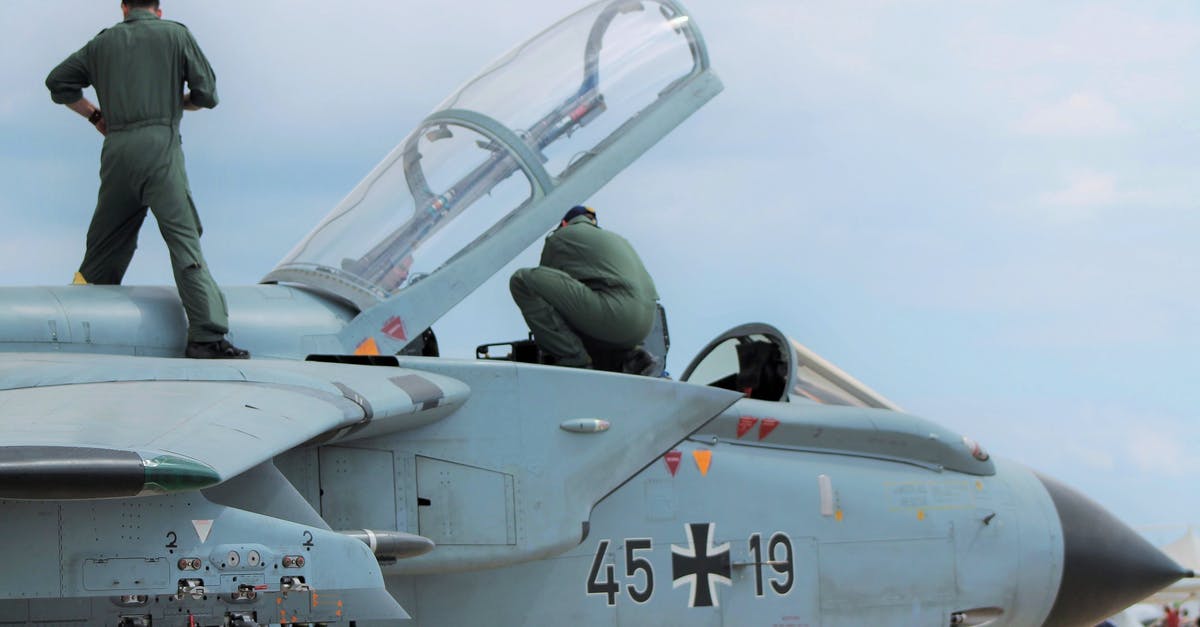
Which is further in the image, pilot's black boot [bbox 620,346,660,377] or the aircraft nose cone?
the aircraft nose cone

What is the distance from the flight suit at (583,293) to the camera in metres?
7.33

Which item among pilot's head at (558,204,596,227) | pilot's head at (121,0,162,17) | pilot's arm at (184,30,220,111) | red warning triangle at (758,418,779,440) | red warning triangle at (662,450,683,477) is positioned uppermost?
pilot's head at (121,0,162,17)

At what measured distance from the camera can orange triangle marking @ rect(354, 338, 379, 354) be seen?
7.05 m

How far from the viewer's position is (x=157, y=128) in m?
6.59

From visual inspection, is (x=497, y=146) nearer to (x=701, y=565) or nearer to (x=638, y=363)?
(x=638, y=363)

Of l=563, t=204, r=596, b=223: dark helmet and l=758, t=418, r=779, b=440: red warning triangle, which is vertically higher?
l=563, t=204, r=596, b=223: dark helmet

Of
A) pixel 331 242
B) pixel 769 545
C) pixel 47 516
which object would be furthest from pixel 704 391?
pixel 47 516

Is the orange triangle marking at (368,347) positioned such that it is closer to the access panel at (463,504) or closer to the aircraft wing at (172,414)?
the aircraft wing at (172,414)

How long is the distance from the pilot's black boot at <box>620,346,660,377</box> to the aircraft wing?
1247 millimetres

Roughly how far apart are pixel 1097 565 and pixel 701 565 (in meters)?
2.48

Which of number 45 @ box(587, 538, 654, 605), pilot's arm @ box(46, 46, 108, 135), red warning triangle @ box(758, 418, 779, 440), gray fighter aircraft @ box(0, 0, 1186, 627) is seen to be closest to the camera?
gray fighter aircraft @ box(0, 0, 1186, 627)

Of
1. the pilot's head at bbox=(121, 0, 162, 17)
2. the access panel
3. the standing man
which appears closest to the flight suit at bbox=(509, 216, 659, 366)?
the access panel

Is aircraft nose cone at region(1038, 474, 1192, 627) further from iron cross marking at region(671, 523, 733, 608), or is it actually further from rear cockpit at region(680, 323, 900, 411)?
iron cross marking at region(671, 523, 733, 608)

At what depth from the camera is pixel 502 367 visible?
6.64 metres
